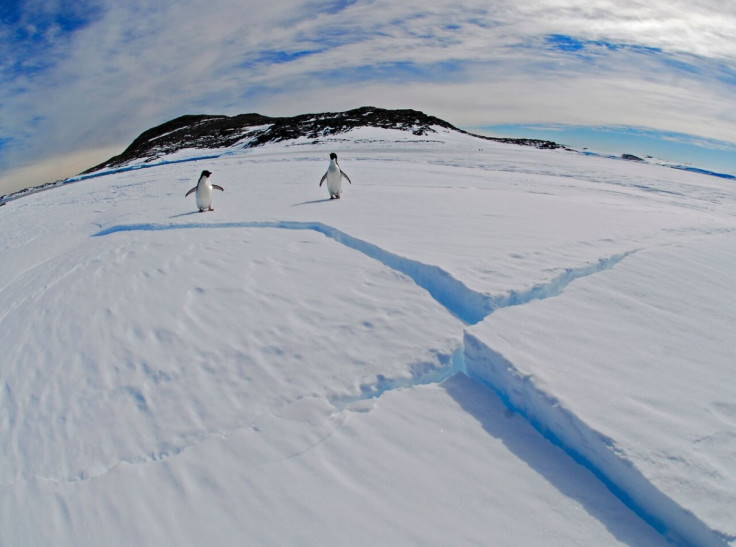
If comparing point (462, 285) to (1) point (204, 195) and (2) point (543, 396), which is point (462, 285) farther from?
(1) point (204, 195)

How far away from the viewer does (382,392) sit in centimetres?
279

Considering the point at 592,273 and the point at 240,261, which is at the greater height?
the point at 240,261

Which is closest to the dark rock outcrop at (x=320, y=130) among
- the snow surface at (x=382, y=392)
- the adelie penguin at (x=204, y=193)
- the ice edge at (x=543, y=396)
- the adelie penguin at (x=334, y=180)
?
the adelie penguin at (x=334, y=180)

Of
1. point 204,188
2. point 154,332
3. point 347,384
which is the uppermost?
point 204,188

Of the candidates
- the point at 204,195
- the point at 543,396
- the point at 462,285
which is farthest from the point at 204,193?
the point at 543,396

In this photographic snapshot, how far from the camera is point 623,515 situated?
6.37 feet

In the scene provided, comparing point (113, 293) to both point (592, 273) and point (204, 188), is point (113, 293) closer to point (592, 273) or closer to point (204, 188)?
point (204, 188)

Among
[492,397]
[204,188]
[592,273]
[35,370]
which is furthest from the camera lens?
[204,188]

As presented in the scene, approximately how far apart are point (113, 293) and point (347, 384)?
10.4 feet

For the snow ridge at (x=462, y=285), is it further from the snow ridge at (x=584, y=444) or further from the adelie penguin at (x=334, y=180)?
the adelie penguin at (x=334, y=180)

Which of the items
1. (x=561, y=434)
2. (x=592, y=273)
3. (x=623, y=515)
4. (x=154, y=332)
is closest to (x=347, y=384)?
(x=561, y=434)

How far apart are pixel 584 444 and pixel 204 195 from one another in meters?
7.69

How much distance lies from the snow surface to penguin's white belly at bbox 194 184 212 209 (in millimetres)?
2663

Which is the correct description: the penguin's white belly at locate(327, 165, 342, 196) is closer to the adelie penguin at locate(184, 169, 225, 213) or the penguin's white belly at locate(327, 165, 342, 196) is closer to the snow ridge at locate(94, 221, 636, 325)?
the adelie penguin at locate(184, 169, 225, 213)
